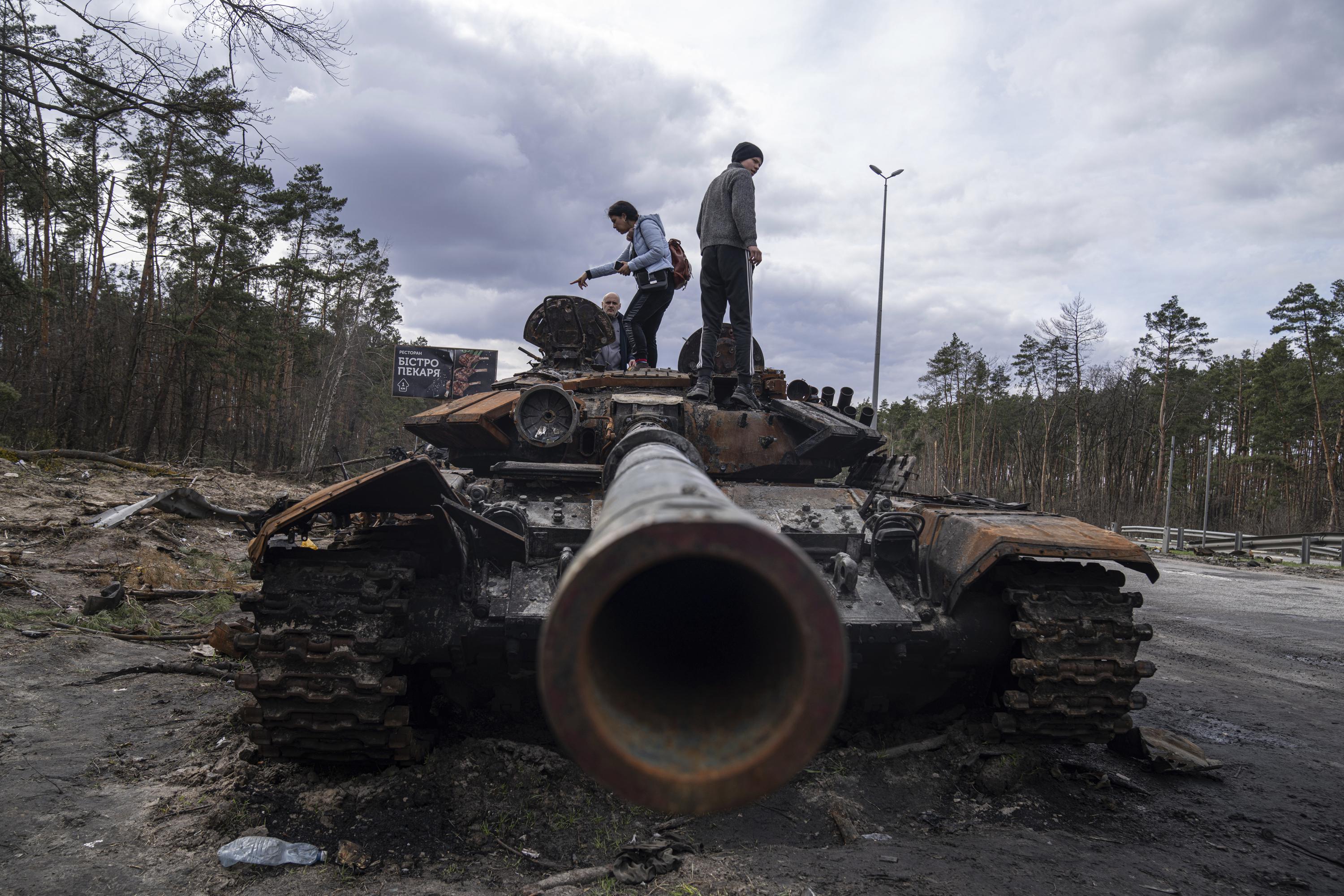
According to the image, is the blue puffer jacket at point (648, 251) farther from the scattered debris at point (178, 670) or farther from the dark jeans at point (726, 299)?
the scattered debris at point (178, 670)

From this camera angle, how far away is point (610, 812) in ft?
13.0

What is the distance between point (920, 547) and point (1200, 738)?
2.61 metres

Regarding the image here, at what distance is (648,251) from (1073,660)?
4.72 m

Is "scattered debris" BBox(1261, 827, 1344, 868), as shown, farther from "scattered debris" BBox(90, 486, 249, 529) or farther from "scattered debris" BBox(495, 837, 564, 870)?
"scattered debris" BBox(90, 486, 249, 529)

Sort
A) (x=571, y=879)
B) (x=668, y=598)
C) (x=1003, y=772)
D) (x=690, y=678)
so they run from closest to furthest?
(x=690, y=678)
(x=668, y=598)
(x=571, y=879)
(x=1003, y=772)

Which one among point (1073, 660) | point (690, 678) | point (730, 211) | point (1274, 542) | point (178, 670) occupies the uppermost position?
point (730, 211)

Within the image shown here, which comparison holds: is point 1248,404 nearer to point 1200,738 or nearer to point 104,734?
point 1200,738

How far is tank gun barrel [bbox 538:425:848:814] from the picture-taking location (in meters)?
1.11

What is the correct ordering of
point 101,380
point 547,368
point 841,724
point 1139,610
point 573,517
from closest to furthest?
point 573,517 < point 841,724 < point 547,368 < point 1139,610 < point 101,380

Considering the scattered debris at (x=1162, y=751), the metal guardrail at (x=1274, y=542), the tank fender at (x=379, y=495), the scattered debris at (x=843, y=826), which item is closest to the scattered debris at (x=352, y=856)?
the tank fender at (x=379, y=495)

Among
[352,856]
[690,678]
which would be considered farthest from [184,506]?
[690,678]

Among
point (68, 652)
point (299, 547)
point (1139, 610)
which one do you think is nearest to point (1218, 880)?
point (299, 547)

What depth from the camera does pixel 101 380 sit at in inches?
886

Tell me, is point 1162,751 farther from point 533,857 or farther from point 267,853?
point 267,853
